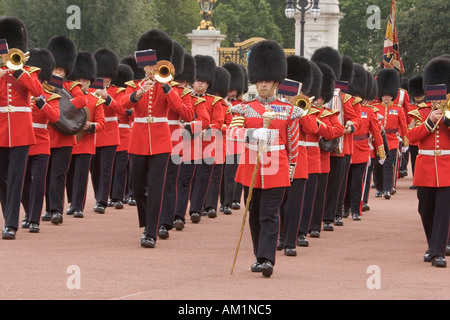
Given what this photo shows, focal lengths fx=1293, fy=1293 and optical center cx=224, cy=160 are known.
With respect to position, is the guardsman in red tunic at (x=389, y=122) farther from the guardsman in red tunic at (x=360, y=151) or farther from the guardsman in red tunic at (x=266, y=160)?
the guardsman in red tunic at (x=266, y=160)

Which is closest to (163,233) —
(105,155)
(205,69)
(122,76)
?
(205,69)

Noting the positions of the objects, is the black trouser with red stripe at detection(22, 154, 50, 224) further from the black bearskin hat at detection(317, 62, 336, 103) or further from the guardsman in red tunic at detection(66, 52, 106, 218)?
the black bearskin hat at detection(317, 62, 336, 103)

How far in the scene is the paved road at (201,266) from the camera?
27.6 ft

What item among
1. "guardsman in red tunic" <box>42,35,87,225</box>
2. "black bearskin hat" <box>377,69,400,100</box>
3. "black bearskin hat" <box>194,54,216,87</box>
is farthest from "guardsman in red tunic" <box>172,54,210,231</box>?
"black bearskin hat" <box>377,69,400,100</box>

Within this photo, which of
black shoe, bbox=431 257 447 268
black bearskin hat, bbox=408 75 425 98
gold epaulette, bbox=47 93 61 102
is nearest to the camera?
black shoe, bbox=431 257 447 268

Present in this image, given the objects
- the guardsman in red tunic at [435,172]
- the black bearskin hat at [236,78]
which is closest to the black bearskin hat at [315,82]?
the guardsman in red tunic at [435,172]

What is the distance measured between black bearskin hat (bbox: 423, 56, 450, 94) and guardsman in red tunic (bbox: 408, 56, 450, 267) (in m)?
0.16

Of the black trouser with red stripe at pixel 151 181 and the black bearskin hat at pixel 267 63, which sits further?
the black trouser with red stripe at pixel 151 181

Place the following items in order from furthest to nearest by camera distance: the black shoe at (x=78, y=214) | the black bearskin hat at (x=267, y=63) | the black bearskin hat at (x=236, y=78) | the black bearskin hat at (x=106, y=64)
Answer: the black bearskin hat at (x=236, y=78) < the black bearskin hat at (x=106, y=64) < the black shoe at (x=78, y=214) < the black bearskin hat at (x=267, y=63)

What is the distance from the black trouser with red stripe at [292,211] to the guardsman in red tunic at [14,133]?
7.78 feet

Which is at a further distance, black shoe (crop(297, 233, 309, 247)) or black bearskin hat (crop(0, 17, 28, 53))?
black bearskin hat (crop(0, 17, 28, 53))

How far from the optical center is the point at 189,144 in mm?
13492

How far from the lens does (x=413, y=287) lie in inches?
350

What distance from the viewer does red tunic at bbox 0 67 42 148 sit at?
37.0ft
